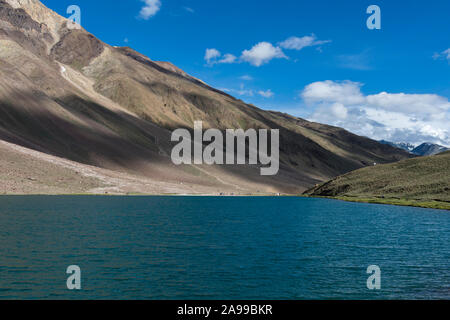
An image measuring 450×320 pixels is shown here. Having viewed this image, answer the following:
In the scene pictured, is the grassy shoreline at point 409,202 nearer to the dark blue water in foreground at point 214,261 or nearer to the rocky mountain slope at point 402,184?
the rocky mountain slope at point 402,184

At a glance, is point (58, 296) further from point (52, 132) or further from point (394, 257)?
point (52, 132)

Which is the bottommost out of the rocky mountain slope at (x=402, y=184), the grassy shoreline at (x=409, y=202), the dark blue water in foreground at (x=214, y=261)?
the dark blue water in foreground at (x=214, y=261)

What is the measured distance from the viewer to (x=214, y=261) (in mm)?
32531

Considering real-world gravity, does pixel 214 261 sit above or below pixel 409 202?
below

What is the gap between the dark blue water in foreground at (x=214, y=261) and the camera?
2450 cm

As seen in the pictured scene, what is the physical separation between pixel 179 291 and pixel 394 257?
2159 centimetres

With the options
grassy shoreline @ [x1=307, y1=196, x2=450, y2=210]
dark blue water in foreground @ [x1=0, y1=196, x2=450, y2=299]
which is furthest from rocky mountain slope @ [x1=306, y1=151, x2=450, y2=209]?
dark blue water in foreground @ [x1=0, y1=196, x2=450, y2=299]

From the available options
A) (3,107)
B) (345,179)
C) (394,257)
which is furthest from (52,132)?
(394,257)

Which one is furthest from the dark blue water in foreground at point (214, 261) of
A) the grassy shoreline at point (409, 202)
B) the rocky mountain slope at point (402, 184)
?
the rocky mountain slope at point (402, 184)

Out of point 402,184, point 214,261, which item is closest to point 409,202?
point 402,184

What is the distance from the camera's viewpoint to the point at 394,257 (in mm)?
36125

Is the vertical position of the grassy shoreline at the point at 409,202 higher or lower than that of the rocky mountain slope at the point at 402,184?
lower

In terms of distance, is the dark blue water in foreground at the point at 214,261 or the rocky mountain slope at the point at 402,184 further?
the rocky mountain slope at the point at 402,184

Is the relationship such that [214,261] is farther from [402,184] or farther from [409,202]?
[402,184]
